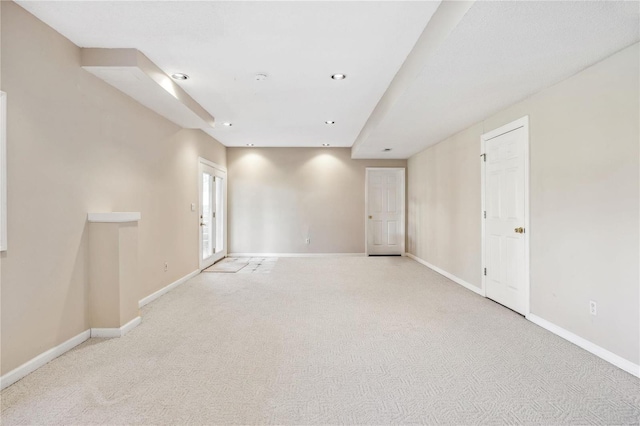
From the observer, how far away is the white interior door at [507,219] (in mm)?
3350

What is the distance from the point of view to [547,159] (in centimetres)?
299

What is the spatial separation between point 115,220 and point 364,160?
573cm

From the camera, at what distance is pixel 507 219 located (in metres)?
3.64

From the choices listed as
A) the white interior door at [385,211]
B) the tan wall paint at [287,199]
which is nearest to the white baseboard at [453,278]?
the white interior door at [385,211]

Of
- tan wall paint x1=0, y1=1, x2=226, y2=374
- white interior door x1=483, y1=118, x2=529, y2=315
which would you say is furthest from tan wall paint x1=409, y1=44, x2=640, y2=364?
tan wall paint x1=0, y1=1, x2=226, y2=374

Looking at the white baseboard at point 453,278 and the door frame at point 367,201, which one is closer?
the white baseboard at point 453,278

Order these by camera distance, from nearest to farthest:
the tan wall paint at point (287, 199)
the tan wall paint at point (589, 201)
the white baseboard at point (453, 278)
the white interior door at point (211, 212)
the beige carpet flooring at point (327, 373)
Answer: the beige carpet flooring at point (327, 373)
the tan wall paint at point (589, 201)
the white baseboard at point (453, 278)
the white interior door at point (211, 212)
the tan wall paint at point (287, 199)

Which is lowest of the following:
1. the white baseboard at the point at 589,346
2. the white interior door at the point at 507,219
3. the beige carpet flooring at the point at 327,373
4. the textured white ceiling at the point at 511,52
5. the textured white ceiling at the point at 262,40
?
the beige carpet flooring at the point at 327,373

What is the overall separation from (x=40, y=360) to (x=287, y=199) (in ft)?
18.1

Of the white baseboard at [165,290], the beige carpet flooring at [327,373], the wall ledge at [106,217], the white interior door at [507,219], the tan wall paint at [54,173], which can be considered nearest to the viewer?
the beige carpet flooring at [327,373]

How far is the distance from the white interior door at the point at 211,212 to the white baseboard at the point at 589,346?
5.11m

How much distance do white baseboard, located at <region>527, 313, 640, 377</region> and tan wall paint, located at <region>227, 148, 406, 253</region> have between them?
477cm

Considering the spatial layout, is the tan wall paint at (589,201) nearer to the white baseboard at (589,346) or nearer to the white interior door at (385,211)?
the white baseboard at (589,346)

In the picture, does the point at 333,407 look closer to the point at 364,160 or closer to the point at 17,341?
the point at 17,341
